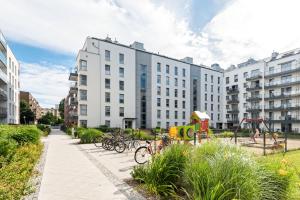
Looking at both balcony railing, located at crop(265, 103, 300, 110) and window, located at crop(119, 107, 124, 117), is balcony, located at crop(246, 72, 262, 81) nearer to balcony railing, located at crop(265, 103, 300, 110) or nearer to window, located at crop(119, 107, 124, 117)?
balcony railing, located at crop(265, 103, 300, 110)

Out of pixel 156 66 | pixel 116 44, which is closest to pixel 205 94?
pixel 156 66

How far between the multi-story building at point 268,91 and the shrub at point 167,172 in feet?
120

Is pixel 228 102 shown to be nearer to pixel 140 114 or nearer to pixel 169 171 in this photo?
pixel 140 114

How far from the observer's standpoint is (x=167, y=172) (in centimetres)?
564

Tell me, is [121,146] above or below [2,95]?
below

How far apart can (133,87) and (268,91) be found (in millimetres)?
29095

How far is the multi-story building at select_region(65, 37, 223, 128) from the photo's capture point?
3569 centimetres

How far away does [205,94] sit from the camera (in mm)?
52344

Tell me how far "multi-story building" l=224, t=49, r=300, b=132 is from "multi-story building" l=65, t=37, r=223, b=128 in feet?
18.3

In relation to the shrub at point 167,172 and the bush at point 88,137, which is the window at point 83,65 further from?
the shrub at point 167,172

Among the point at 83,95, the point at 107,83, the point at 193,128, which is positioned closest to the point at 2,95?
the point at 83,95

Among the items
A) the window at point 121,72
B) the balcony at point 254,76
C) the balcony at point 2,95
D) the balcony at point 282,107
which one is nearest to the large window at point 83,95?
the window at point 121,72

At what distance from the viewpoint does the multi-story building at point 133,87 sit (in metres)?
35.7

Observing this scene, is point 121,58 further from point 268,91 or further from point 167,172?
point 167,172
